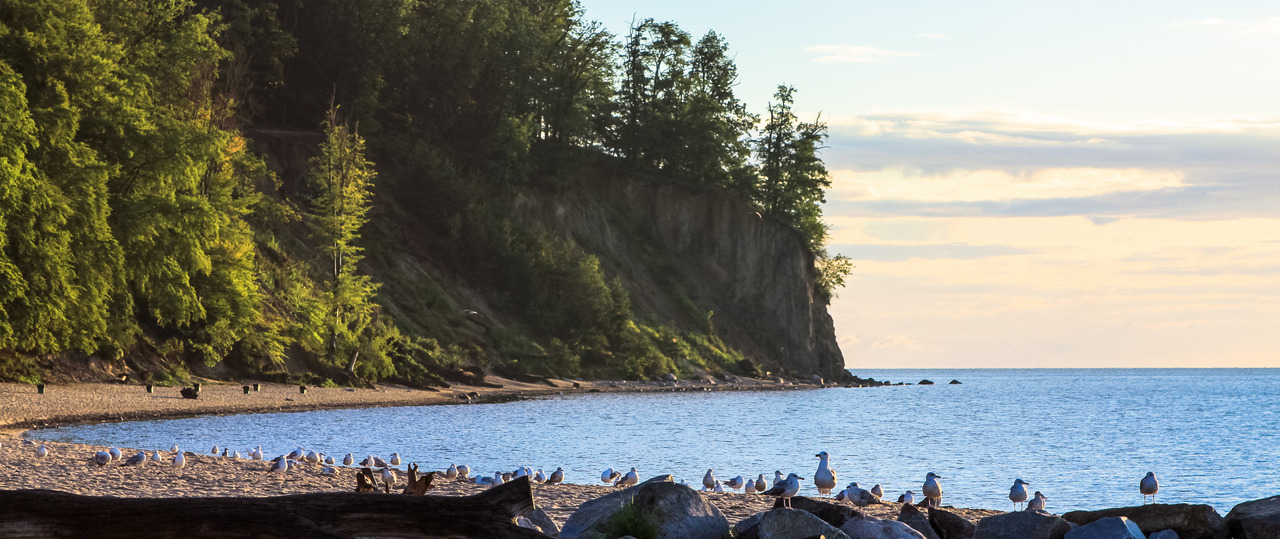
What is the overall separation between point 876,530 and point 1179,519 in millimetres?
4506

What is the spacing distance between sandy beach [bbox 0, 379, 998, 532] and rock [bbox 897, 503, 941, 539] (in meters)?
2.67

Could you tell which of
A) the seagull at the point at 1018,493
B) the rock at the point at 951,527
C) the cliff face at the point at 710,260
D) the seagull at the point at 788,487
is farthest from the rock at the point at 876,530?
the cliff face at the point at 710,260

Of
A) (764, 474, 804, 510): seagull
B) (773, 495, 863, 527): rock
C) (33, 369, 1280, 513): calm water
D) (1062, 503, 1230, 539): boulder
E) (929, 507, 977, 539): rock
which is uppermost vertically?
(1062, 503, 1230, 539): boulder

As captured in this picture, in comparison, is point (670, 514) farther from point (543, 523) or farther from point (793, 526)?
point (543, 523)

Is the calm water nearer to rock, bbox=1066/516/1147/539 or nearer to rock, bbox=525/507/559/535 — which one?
rock, bbox=1066/516/1147/539

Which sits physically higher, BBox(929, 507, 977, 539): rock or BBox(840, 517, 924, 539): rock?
BBox(840, 517, 924, 539): rock

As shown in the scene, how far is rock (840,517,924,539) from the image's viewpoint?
40.7 ft

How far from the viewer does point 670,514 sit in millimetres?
12578

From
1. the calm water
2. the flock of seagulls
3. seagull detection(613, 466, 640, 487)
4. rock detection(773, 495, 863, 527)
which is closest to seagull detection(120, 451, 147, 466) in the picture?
the flock of seagulls

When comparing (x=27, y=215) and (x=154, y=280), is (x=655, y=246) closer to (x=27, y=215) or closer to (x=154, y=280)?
(x=154, y=280)

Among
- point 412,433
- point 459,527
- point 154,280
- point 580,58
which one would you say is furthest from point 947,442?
point 580,58

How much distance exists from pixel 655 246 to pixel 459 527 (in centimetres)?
8953

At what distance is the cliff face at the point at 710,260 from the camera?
91688 mm

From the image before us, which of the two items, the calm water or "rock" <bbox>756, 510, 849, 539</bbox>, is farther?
the calm water
